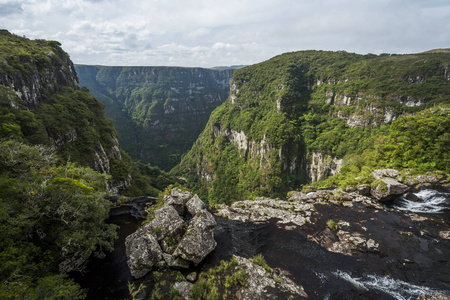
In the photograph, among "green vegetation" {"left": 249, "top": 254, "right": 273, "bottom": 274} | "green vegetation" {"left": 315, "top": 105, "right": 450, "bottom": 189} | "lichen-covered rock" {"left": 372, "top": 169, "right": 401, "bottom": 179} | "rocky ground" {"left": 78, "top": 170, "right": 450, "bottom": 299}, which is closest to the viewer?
"rocky ground" {"left": 78, "top": 170, "right": 450, "bottom": 299}

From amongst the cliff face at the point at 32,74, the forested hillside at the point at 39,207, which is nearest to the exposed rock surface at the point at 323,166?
the forested hillside at the point at 39,207

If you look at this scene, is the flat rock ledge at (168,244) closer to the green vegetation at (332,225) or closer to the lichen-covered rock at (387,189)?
the green vegetation at (332,225)

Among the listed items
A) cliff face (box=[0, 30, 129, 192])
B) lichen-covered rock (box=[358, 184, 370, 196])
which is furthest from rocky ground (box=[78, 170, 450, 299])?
cliff face (box=[0, 30, 129, 192])

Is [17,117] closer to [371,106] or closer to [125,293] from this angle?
[125,293]

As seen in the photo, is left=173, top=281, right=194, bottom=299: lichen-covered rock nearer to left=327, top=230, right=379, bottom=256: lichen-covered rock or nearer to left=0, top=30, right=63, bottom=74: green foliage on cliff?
left=327, top=230, right=379, bottom=256: lichen-covered rock

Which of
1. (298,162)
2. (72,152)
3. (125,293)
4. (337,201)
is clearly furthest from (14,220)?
(298,162)
